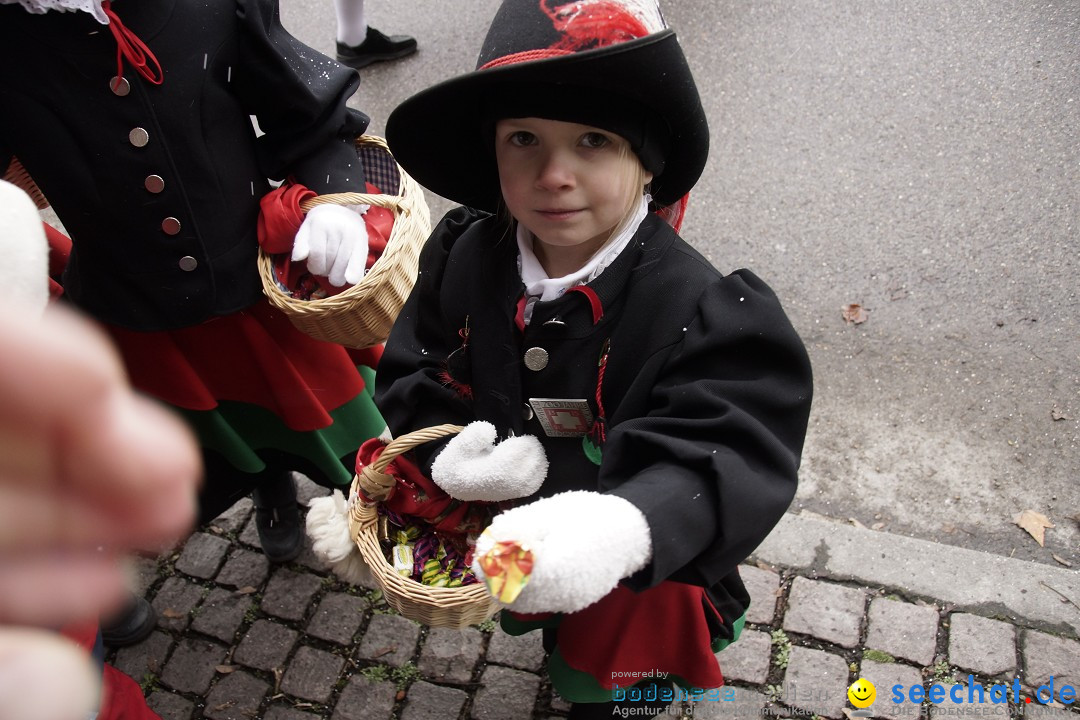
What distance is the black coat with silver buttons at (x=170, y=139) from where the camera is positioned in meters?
1.74

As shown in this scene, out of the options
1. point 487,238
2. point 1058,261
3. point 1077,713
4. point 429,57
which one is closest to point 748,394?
point 487,238

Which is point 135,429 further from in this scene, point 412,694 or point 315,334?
point 412,694

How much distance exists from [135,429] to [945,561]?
8.43 feet

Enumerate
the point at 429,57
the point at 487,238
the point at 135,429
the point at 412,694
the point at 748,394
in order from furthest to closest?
the point at 429,57
the point at 412,694
the point at 487,238
the point at 748,394
the point at 135,429

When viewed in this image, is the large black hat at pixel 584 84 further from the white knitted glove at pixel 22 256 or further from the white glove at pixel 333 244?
the white knitted glove at pixel 22 256

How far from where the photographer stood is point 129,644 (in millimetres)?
2641

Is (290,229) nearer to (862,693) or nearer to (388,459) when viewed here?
(388,459)

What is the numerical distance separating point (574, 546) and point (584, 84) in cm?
74

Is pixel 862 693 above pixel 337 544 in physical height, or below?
below

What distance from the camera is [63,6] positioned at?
5.32 feet

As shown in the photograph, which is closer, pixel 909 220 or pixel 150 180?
pixel 150 180

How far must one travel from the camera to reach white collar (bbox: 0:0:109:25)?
5.31 ft

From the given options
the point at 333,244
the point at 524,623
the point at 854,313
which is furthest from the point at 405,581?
the point at 854,313

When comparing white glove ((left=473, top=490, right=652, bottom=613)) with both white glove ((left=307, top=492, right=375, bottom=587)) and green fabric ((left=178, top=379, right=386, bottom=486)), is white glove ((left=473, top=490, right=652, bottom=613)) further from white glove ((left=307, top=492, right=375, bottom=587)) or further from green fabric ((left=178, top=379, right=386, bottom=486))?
green fabric ((left=178, top=379, right=386, bottom=486))
